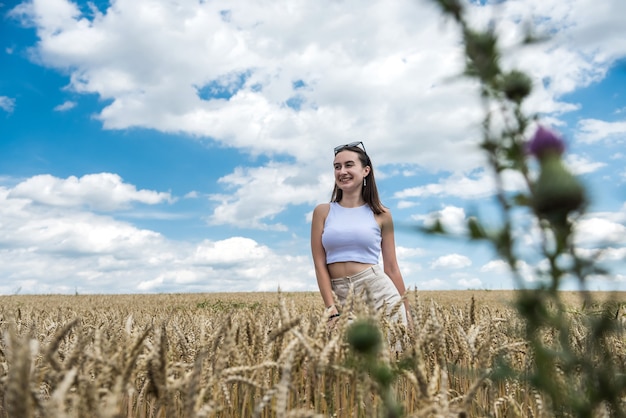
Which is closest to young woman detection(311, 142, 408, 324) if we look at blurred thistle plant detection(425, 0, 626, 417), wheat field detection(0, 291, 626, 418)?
wheat field detection(0, 291, 626, 418)

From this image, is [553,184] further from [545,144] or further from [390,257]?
[390,257]

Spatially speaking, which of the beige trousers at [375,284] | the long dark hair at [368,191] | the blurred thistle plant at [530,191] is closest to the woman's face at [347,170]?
the long dark hair at [368,191]

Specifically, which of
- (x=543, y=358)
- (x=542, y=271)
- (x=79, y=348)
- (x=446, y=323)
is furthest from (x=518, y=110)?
(x=446, y=323)

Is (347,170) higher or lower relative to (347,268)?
higher

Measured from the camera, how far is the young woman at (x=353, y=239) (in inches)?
194

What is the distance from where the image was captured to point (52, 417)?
1156mm

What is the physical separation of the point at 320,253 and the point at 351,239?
0.33m

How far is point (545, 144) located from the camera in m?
0.88

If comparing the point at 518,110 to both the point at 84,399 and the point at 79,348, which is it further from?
the point at 79,348

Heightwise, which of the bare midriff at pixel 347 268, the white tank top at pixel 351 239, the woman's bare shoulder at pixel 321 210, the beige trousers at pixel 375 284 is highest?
the woman's bare shoulder at pixel 321 210

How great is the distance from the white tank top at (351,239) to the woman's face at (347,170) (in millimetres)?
321

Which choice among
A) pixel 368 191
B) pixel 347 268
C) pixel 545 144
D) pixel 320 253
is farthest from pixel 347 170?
pixel 545 144

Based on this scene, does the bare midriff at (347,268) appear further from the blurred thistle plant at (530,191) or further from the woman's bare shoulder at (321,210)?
the blurred thistle plant at (530,191)

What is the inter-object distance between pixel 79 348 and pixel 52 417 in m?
0.51
